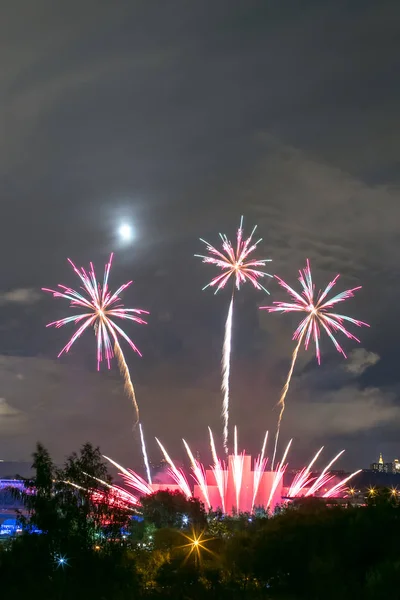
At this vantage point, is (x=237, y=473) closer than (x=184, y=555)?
No

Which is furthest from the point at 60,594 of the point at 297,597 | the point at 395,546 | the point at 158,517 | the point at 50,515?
the point at 158,517

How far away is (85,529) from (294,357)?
26.0 meters

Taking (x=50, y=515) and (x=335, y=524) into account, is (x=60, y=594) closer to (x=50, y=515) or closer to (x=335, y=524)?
(x=50, y=515)

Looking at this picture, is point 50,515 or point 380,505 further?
point 50,515

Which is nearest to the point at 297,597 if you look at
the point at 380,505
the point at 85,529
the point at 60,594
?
the point at 380,505

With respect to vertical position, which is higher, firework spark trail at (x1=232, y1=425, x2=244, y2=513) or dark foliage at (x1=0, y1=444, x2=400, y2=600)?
firework spark trail at (x1=232, y1=425, x2=244, y2=513)

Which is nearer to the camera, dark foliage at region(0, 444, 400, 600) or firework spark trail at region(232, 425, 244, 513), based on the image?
dark foliage at region(0, 444, 400, 600)

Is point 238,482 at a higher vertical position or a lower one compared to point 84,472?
higher

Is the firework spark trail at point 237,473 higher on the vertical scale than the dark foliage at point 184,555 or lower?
higher

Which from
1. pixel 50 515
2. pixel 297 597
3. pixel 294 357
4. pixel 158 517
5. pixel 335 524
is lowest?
pixel 297 597

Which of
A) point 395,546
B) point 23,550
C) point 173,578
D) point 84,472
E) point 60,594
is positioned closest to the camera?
point 395,546

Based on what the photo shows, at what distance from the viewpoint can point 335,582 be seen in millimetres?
34875

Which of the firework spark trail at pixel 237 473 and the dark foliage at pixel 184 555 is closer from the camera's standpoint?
the dark foliage at pixel 184 555

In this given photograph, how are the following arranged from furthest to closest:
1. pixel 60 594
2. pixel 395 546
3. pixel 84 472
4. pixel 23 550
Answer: pixel 84 472, pixel 23 550, pixel 60 594, pixel 395 546
